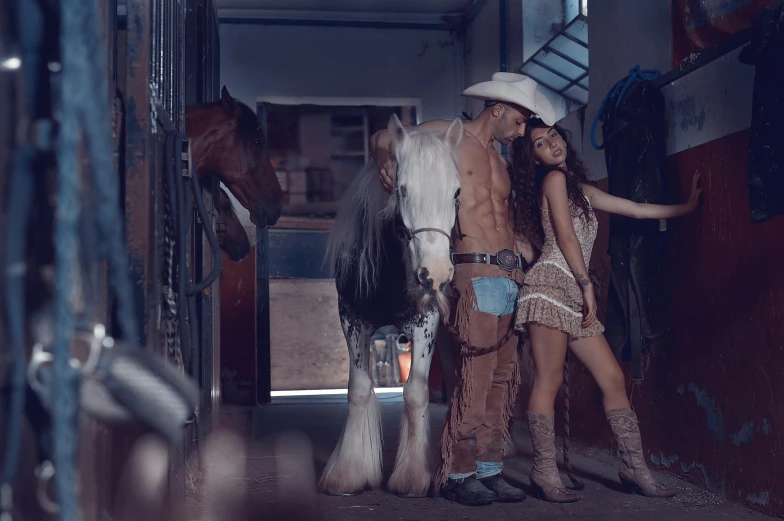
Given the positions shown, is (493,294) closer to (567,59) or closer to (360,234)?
(360,234)

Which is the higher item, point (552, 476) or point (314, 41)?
point (314, 41)

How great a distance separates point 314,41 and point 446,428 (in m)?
4.99

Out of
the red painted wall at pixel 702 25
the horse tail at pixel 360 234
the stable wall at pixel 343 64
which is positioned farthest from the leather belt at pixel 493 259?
the stable wall at pixel 343 64

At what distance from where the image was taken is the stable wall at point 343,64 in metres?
7.03

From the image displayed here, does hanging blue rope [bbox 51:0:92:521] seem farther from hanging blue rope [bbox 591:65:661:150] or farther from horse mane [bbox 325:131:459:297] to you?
hanging blue rope [bbox 591:65:661:150]

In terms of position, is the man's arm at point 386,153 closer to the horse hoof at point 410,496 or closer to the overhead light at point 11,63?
the horse hoof at point 410,496

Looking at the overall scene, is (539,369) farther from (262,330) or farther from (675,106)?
(262,330)

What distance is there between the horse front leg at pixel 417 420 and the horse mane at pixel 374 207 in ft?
0.94

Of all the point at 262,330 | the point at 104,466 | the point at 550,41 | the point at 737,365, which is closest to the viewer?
the point at 104,466

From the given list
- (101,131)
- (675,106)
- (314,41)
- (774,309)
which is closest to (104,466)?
(101,131)

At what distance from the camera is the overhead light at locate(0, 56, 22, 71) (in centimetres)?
100

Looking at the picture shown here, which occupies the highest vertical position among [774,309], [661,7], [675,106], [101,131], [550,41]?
[550,41]

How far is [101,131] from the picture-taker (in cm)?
92

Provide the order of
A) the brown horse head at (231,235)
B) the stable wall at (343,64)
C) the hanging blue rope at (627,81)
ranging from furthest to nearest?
the stable wall at (343,64) → the brown horse head at (231,235) → the hanging blue rope at (627,81)
